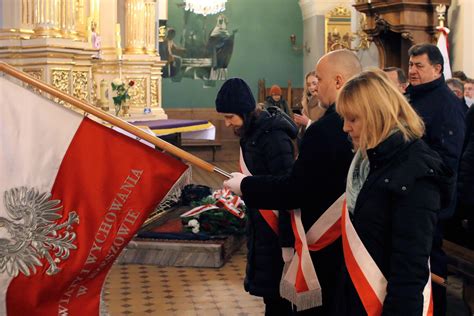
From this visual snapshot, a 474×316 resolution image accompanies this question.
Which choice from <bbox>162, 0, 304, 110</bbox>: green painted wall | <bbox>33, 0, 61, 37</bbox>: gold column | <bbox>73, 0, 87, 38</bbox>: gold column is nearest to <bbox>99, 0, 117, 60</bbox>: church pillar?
<bbox>73, 0, 87, 38</bbox>: gold column

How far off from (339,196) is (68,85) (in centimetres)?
651

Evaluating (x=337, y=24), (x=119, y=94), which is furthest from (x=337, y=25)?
(x=119, y=94)

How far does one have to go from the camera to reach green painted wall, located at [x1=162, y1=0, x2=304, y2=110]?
2234 centimetres

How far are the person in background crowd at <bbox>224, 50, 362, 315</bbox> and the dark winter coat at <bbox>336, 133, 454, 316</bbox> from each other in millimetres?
692

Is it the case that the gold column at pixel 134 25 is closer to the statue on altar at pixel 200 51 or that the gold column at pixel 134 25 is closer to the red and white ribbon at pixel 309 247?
the statue on altar at pixel 200 51

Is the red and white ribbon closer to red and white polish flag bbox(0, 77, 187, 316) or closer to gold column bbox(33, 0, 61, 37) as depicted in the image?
red and white polish flag bbox(0, 77, 187, 316)

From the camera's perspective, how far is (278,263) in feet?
13.4

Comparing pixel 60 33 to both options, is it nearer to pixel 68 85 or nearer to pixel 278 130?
pixel 68 85

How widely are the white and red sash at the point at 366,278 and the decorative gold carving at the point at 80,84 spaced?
23.9 feet

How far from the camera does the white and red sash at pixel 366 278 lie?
102 inches

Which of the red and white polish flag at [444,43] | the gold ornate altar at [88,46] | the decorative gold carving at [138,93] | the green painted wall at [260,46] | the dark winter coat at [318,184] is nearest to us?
the dark winter coat at [318,184]

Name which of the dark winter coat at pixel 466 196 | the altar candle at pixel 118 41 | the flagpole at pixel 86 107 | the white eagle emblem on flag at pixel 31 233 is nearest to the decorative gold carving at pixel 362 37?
the altar candle at pixel 118 41

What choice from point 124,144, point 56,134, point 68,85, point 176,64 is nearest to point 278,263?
point 124,144

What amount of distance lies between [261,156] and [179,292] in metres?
2.67
